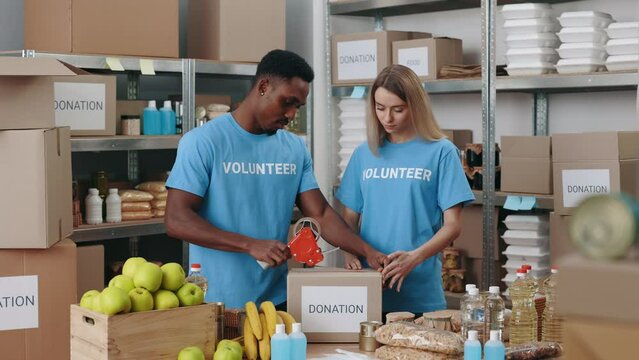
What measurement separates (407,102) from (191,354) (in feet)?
4.31

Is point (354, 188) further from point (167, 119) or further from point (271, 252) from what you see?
point (167, 119)

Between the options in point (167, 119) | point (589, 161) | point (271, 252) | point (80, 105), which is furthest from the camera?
point (167, 119)

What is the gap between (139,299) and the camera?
2029 millimetres

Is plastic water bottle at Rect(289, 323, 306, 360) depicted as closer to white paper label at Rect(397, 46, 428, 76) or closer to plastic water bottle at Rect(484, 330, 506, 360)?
plastic water bottle at Rect(484, 330, 506, 360)

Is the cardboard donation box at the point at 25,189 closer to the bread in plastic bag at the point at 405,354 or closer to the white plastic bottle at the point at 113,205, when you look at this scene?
the bread in plastic bag at the point at 405,354

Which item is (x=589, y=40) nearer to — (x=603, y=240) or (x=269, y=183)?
(x=269, y=183)

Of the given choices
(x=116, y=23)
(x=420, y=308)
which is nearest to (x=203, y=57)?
(x=116, y=23)

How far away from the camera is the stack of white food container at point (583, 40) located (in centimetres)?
367

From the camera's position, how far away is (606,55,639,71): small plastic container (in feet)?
11.7

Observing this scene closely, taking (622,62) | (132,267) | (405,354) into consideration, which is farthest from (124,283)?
(622,62)

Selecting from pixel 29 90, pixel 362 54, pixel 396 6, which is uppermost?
pixel 396 6

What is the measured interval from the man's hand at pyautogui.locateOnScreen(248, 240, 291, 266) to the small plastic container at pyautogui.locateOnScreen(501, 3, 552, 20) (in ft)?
6.11

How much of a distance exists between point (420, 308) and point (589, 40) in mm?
1485

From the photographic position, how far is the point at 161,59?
4.27 metres
